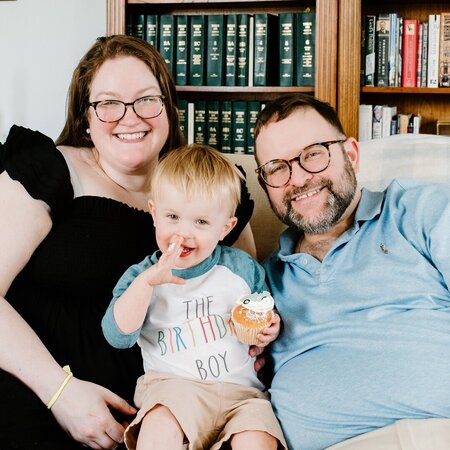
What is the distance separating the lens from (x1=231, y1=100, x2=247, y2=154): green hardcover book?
8.63 ft

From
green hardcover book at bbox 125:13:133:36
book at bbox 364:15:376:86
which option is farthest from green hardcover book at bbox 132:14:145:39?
book at bbox 364:15:376:86

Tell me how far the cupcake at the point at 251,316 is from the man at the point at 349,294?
0.12 meters

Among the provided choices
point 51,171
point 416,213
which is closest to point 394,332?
point 416,213

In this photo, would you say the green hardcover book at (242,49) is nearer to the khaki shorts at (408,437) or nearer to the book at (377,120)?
the book at (377,120)

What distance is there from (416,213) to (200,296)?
511mm

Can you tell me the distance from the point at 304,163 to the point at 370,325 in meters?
0.39

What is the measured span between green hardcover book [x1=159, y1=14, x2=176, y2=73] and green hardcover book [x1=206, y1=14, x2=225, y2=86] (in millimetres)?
158

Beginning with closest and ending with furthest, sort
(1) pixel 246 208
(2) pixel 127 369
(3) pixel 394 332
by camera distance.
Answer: (3) pixel 394 332
(2) pixel 127 369
(1) pixel 246 208

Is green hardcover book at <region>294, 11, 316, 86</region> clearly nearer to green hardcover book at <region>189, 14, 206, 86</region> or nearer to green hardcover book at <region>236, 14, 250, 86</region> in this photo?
green hardcover book at <region>236, 14, 250, 86</region>

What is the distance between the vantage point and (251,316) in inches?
47.5

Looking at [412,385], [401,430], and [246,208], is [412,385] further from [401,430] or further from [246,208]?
[246,208]

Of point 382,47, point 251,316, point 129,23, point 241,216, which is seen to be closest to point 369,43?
point 382,47

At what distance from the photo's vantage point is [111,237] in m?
1.42

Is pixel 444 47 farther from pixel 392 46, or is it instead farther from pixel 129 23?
pixel 129 23
